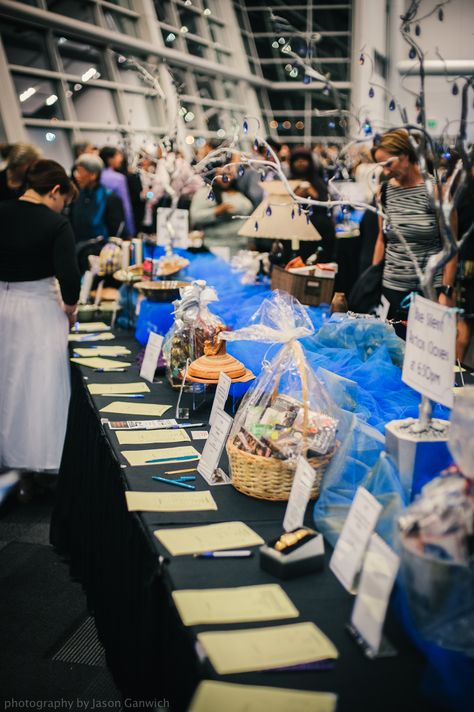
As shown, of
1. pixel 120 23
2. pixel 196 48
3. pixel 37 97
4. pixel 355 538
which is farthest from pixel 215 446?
pixel 196 48

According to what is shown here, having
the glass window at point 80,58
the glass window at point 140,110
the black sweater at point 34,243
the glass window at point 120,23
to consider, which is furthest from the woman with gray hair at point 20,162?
the glass window at point 120,23

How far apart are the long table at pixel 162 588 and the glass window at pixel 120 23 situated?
8.89 m

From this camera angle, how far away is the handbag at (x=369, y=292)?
131 inches

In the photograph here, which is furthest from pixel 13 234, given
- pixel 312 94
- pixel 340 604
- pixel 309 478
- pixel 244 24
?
pixel 312 94

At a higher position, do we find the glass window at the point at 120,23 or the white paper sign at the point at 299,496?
the glass window at the point at 120,23

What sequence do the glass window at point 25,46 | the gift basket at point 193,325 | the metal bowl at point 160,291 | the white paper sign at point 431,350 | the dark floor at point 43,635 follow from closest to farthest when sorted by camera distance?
the white paper sign at point 431,350 → the dark floor at point 43,635 → the gift basket at point 193,325 → the metal bowl at point 160,291 → the glass window at point 25,46

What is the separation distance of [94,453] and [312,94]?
1547 centimetres

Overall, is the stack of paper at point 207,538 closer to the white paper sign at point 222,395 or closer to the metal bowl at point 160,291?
the white paper sign at point 222,395

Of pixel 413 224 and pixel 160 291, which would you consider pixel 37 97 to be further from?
pixel 413 224

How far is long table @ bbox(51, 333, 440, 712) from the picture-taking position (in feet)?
3.32

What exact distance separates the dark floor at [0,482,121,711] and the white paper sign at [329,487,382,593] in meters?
1.02

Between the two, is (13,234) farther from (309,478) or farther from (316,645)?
(316,645)

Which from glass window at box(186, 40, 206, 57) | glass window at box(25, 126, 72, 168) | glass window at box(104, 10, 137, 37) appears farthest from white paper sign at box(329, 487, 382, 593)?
glass window at box(186, 40, 206, 57)

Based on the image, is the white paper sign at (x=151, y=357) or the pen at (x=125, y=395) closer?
the pen at (x=125, y=395)
